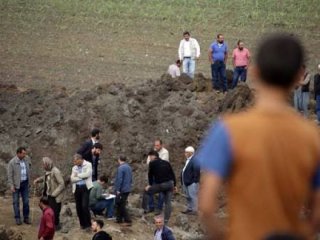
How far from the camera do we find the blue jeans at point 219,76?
26.7m

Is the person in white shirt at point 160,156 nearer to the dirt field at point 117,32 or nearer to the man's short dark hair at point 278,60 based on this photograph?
the dirt field at point 117,32

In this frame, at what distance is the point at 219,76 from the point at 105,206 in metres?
7.43

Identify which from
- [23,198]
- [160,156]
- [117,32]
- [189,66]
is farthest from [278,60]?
[117,32]

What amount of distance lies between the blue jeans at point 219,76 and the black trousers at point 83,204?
800cm

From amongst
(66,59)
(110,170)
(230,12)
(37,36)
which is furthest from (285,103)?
(230,12)

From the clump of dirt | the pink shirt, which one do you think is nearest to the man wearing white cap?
the clump of dirt

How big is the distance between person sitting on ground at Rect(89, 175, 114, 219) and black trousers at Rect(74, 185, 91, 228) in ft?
1.27

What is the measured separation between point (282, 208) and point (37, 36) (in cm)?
3476

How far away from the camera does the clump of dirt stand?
79.8 feet

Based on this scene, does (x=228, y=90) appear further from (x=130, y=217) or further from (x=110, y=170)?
(x=130, y=217)

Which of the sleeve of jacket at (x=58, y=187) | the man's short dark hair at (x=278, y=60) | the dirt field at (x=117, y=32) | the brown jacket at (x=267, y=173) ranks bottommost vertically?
the sleeve of jacket at (x=58, y=187)

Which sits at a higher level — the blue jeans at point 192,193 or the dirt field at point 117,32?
the dirt field at point 117,32

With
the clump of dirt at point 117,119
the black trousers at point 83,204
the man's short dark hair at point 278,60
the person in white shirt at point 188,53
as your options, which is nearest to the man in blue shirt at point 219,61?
the clump of dirt at point 117,119

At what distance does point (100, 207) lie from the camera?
2044 cm
